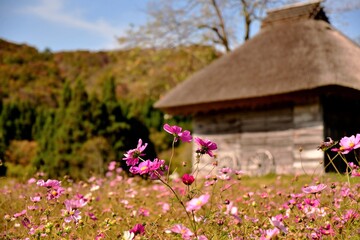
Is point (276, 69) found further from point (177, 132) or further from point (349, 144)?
point (177, 132)

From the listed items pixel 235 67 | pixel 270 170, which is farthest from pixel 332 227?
pixel 235 67

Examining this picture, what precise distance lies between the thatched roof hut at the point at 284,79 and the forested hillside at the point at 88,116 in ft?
6.33

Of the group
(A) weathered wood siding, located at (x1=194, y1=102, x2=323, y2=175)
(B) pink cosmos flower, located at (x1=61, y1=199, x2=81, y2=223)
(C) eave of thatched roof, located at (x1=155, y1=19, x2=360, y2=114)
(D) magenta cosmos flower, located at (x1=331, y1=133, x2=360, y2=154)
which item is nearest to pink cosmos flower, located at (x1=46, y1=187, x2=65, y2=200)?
(B) pink cosmos flower, located at (x1=61, y1=199, x2=81, y2=223)

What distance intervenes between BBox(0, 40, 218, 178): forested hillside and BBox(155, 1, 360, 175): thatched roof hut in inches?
76.0

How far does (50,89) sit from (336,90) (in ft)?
115

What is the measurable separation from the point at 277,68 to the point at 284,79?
0.76m

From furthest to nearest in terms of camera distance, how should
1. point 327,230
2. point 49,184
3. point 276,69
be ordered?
point 276,69
point 49,184
point 327,230

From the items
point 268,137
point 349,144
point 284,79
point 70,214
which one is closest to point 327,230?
point 349,144

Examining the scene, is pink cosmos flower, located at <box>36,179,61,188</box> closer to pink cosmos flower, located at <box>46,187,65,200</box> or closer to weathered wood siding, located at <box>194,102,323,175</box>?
pink cosmos flower, located at <box>46,187,65,200</box>

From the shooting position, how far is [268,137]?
11141mm

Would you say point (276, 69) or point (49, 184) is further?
point (276, 69)

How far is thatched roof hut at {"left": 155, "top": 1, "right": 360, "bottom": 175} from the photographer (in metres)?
10.2

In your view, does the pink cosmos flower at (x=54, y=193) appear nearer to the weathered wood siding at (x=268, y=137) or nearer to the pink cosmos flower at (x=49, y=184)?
the pink cosmos flower at (x=49, y=184)

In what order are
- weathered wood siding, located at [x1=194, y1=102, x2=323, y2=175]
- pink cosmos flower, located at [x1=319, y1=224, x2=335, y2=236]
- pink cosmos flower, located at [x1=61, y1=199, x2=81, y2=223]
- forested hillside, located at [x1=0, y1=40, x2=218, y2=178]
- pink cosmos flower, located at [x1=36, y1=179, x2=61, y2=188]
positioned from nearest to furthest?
pink cosmos flower, located at [x1=319, y1=224, x2=335, y2=236]
pink cosmos flower, located at [x1=61, y1=199, x2=81, y2=223]
pink cosmos flower, located at [x1=36, y1=179, x2=61, y2=188]
weathered wood siding, located at [x1=194, y1=102, x2=323, y2=175]
forested hillside, located at [x1=0, y1=40, x2=218, y2=178]
